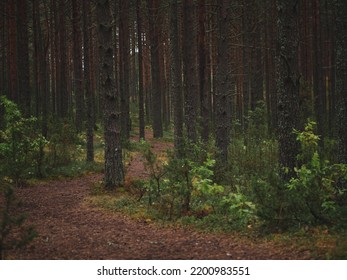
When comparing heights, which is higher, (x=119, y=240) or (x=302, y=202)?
(x=302, y=202)

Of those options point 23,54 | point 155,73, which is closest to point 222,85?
point 23,54

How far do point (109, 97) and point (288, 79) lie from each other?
4.83 m

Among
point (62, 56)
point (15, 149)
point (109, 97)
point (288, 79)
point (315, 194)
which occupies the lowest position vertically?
point (315, 194)

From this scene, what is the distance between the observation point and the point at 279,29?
725 centimetres

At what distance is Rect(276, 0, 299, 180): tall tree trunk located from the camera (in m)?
7.15

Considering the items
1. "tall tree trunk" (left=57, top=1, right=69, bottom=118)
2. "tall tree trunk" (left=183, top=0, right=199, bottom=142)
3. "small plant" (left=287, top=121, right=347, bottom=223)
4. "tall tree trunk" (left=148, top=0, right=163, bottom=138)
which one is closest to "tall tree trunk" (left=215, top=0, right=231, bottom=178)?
"tall tree trunk" (left=183, top=0, right=199, bottom=142)

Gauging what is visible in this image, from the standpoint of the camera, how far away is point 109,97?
33.2ft

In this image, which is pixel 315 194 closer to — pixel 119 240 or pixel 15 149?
pixel 119 240

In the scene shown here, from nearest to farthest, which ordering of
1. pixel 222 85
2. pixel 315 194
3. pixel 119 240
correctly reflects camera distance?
pixel 315 194 → pixel 119 240 → pixel 222 85

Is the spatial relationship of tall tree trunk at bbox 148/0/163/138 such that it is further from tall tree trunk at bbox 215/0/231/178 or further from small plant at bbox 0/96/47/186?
small plant at bbox 0/96/47/186

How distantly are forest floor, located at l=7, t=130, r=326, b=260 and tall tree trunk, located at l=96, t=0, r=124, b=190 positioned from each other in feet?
4.36

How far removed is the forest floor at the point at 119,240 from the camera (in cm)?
564
